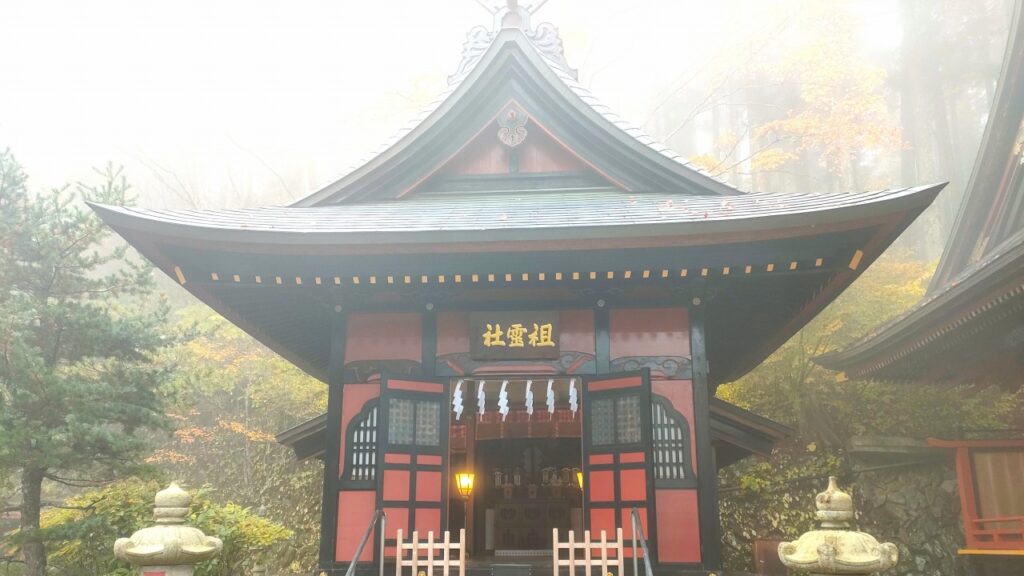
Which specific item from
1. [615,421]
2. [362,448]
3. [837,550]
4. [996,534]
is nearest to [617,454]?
[615,421]

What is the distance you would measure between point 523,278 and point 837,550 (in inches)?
158

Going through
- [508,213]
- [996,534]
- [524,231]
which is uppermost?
[508,213]

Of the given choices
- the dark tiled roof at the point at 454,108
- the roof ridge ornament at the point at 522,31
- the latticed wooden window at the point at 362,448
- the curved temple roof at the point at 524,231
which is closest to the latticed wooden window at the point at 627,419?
the curved temple roof at the point at 524,231

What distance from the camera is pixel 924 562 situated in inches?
577

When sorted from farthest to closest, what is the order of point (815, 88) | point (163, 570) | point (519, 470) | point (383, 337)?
point (815, 88) < point (519, 470) < point (383, 337) < point (163, 570)

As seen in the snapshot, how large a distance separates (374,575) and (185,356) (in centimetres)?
1508

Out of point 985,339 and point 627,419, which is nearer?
point 627,419

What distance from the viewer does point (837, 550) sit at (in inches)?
191

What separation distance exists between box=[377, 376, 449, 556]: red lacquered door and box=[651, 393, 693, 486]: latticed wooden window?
222 centimetres

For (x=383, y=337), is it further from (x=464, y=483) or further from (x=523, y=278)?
(x=464, y=483)

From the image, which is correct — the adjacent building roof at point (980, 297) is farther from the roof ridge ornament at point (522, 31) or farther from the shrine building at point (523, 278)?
the roof ridge ornament at point (522, 31)

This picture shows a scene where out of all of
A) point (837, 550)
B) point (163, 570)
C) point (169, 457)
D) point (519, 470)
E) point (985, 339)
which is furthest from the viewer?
point (169, 457)

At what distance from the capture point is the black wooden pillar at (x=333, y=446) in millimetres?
8039

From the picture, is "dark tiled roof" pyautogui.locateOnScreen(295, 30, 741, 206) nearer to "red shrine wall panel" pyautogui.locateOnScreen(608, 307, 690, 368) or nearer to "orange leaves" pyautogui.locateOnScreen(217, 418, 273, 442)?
"red shrine wall panel" pyautogui.locateOnScreen(608, 307, 690, 368)
